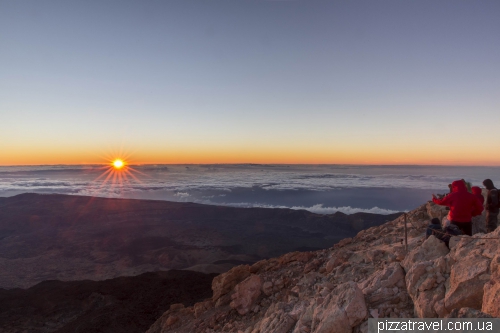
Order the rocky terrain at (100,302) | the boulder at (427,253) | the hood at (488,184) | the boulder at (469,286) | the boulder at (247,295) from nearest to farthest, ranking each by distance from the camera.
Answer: the boulder at (469,286), the boulder at (427,253), the hood at (488,184), the boulder at (247,295), the rocky terrain at (100,302)

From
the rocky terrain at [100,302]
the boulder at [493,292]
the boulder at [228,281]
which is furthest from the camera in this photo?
A: the rocky terrain at [100,302]

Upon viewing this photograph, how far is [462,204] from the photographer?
6.07 metres

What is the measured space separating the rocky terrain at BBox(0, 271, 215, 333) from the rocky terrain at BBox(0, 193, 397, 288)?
32.8 ft

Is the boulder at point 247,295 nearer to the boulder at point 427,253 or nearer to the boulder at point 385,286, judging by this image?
the boulder at point 385,286

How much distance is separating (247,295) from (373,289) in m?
4.15

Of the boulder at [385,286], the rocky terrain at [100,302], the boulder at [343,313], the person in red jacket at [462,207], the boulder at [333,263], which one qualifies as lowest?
the rocky terrain at [100,302]

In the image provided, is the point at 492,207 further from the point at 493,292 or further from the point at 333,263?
the point at 493,292

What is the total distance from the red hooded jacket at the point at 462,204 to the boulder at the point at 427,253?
104 cm

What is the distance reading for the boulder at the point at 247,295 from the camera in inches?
317

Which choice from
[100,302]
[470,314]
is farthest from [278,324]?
[100,302]

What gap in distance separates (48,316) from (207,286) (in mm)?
8711

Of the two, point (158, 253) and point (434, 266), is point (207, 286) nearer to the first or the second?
point (434, 266)

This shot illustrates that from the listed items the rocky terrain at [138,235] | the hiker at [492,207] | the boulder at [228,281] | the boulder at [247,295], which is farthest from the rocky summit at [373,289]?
the rocky terrain at [138,235]

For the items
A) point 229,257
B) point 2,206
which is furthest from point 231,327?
point 2,206
